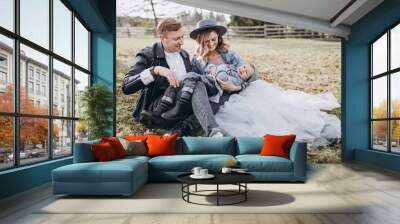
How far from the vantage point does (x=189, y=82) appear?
363 inches

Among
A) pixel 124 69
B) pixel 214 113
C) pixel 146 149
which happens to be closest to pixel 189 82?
pixel 214 113

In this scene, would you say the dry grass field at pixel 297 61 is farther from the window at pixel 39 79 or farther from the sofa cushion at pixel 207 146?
the sofa cushion at pixel 207 146

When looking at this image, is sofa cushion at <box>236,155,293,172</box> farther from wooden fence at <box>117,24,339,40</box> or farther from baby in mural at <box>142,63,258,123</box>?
wooden fence at <box>117,24,339,40</box>

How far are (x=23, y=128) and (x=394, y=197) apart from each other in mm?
5203

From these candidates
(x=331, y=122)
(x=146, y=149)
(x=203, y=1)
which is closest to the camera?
(x=146, y=149)

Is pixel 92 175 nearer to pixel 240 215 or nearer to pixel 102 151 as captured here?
pixel 102 151

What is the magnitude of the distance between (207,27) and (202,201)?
575cm

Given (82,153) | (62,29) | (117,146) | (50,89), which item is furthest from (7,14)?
(117,146)

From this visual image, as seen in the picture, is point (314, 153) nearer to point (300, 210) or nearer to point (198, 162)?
point (198, 162)

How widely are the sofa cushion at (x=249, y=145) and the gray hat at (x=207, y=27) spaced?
3356mm

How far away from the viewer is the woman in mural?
9.33 metres

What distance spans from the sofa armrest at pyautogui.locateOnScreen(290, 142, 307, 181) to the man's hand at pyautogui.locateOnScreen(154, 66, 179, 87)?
12.3 ft

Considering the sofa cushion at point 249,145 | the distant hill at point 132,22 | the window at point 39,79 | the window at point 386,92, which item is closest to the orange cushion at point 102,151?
the window at point 39,79

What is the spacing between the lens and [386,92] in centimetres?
859
